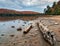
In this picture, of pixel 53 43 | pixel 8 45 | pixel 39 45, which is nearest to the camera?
pixel 53 43

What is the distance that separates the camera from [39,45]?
36.6 feet

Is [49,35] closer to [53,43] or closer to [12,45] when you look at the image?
[53,43]

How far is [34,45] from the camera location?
11180mm

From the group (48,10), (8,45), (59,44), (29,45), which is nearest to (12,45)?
(8,45)

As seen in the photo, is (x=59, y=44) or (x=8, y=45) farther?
(x=8, y=45)

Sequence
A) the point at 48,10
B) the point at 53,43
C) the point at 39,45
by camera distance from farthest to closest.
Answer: the point at 48,10, the point at 39,45, the point at 53,43

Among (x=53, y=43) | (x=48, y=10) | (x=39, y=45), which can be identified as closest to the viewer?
(x=53, y=43)

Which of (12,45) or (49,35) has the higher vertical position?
(49,35)

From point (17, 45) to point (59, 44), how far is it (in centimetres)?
302

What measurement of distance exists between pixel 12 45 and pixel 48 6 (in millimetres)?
84512

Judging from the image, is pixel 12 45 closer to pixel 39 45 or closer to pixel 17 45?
pixel 17 45

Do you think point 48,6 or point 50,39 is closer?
point 50,39

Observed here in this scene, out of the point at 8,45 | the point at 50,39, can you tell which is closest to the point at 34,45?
the point at 50,39

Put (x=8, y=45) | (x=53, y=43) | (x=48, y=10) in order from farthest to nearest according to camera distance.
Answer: (x=48, y=10) → (x=8, y=45) → (x=53, y=43)
